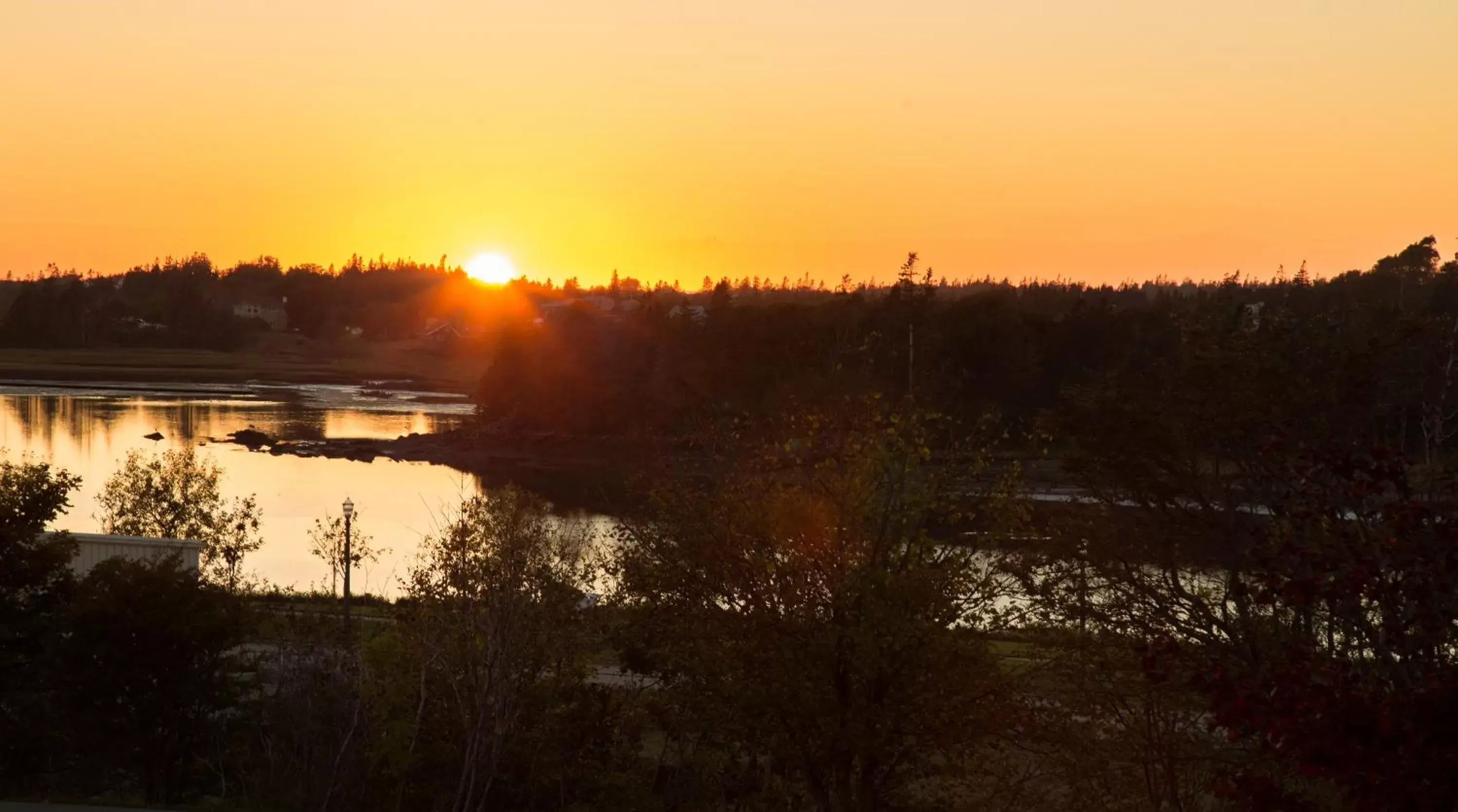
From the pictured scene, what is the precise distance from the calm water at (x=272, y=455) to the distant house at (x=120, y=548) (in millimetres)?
12973

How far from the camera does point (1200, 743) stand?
15289mm

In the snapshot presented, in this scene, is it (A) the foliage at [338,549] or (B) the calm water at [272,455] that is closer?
(A) the foliage at [338,549]

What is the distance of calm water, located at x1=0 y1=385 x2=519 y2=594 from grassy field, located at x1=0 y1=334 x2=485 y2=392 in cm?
1544

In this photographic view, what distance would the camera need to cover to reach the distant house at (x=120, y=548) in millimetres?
23609

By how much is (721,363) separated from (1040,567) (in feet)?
251

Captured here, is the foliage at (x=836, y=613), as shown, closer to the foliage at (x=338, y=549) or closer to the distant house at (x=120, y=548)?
the distant house at (x=120, y=548)

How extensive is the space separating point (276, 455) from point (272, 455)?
207 mm

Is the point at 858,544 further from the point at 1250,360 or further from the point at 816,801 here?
the point at 1250,360

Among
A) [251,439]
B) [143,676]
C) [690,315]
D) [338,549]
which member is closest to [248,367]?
→ [690,315]

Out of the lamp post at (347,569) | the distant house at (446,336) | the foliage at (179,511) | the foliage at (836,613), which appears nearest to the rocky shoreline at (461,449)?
the foliage at (179,511)

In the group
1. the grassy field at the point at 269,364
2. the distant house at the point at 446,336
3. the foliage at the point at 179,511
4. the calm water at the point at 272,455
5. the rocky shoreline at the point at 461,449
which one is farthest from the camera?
the distant house at the point at 446,336

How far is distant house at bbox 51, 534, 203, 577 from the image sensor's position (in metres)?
23.6

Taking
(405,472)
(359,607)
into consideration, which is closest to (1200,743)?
(359,607)

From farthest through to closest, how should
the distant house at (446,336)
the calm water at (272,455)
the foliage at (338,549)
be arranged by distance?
the distant house at (446,336)
the calm water at (272,455)
the foliage at (338,549)
